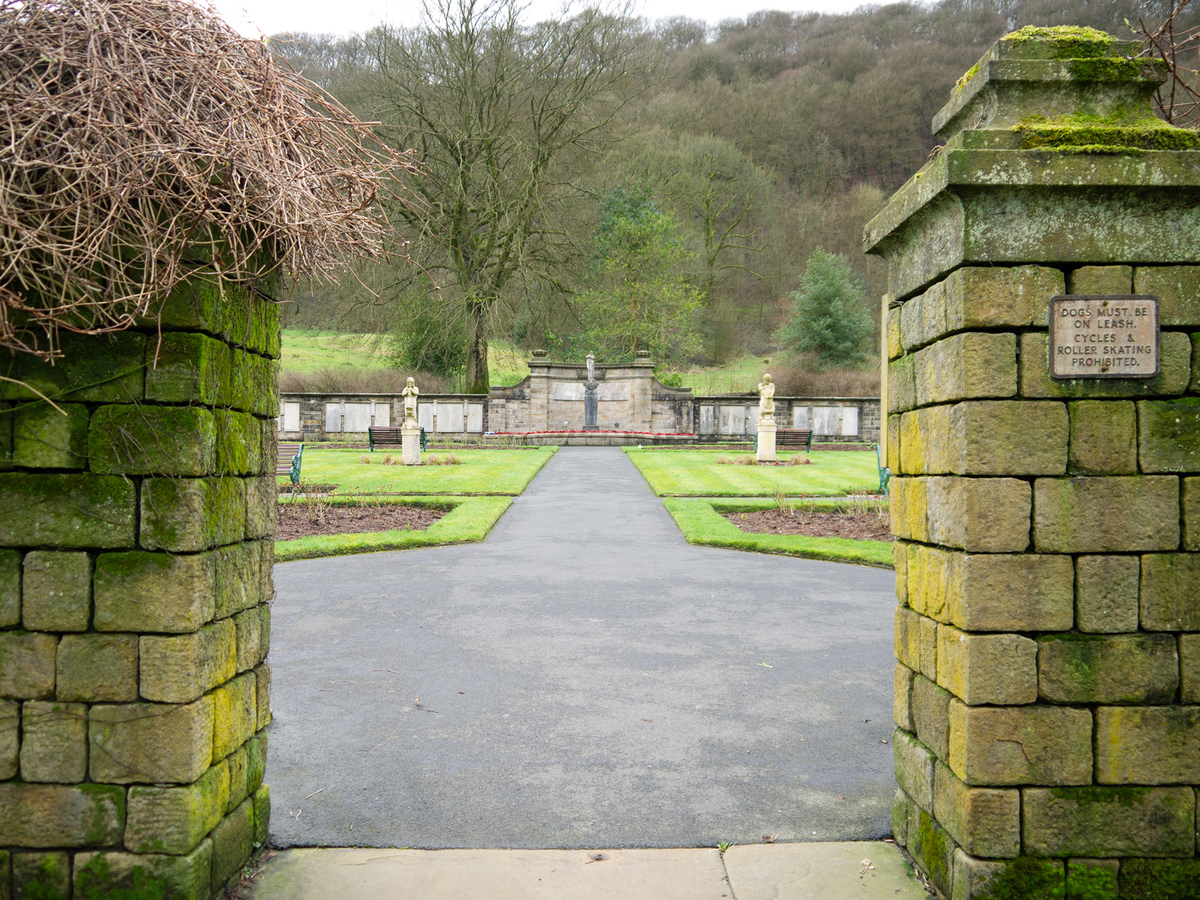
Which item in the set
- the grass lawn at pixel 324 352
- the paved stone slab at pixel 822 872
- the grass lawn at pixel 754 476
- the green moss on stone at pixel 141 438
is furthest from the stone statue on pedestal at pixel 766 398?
the green moss on stone at pixel 141 438

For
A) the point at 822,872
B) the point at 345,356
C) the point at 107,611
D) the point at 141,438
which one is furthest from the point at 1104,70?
the point at 345,356

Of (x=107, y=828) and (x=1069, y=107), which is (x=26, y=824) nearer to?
(x=107, y=828)

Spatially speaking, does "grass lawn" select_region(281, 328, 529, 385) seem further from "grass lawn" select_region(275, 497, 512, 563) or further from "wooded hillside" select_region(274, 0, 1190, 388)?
"grass lawn" select_region(275, 497, 512, 563)

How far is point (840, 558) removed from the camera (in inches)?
376

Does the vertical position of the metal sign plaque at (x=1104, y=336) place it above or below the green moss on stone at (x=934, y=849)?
above

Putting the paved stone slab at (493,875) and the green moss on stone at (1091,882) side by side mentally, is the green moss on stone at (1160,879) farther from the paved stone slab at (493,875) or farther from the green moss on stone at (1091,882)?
the paved stone slab at (493,875)

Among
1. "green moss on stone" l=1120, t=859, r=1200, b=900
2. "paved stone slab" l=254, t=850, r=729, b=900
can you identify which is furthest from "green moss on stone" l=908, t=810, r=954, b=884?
"paved stone slab" l=254, t=850, r=729, b=900

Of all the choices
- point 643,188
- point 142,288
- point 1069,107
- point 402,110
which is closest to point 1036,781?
point 1069,107

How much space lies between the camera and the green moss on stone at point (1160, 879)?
2.73m

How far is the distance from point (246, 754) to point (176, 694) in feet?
1.96

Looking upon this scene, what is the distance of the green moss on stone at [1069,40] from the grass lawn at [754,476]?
12449mm

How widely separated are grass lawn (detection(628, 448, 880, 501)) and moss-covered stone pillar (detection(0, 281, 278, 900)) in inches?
504

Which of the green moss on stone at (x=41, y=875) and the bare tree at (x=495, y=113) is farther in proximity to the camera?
the bare tree at (x=495, y=113)

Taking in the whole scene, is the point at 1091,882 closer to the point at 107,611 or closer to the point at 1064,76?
the point at 1064,76
